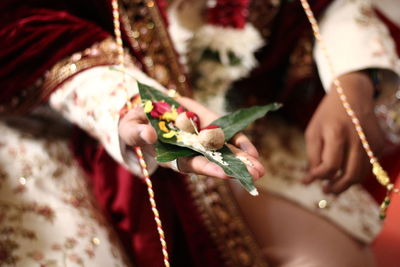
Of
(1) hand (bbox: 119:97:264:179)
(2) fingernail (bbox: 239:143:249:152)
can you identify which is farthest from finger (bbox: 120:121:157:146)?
(2) fingernail (bbox: 239:143:249:152)

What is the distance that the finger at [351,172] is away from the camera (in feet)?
1.78

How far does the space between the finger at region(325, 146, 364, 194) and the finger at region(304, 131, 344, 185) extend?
13mm

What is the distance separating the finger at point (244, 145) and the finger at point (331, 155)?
175mm

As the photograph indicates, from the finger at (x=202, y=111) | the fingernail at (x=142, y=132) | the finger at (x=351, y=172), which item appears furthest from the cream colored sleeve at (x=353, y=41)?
the fingernail at (x=142, y=132)

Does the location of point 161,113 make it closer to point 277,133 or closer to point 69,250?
point 69,250

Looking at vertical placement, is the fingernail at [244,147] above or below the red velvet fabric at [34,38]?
below

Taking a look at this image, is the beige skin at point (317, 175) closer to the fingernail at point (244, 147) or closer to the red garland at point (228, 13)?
the fingernail at point (244, 147)

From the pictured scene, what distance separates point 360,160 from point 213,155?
25 cm

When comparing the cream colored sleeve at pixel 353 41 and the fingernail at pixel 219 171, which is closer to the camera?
the fingernail at pixel 219 171

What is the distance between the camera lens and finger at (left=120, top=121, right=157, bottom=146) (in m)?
0.40

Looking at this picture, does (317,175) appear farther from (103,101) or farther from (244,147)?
(103,101)

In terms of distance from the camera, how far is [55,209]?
1.90 feet

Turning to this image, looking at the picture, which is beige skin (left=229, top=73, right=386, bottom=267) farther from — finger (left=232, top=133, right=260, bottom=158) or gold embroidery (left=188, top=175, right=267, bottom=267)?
finger (left=232, top=133, right=260, bottom=158)

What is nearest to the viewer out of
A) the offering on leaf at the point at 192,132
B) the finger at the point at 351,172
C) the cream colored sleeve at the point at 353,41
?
the offering on leaf at the point at 192,132
